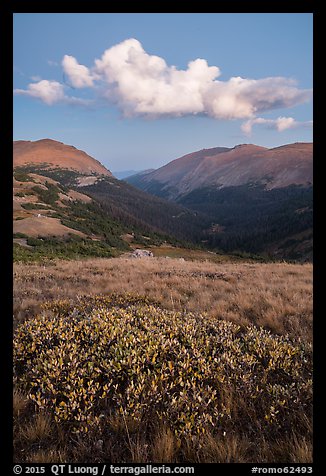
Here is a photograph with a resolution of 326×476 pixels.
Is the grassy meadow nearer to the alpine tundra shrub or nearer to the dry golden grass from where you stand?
the alpine tundra shrub

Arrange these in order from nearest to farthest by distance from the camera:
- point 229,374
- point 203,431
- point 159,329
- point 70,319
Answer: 1. point 203,431
2. point 229,374
3. point 159,329
4. point 70,319

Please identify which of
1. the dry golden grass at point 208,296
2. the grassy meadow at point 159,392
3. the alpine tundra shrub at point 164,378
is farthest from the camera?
the dry golden grass at point 208,296

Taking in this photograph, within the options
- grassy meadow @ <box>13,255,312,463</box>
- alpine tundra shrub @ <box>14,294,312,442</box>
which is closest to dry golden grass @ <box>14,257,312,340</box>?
grassy meadow @ <box>13,255,312,463</box>

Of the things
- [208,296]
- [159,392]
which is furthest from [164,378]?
[208,296]

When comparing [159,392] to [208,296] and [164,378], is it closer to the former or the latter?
[164,378]

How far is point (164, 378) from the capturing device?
3521 mm

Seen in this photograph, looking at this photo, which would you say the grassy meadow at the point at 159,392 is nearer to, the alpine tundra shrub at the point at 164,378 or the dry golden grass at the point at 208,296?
the alpine tundra shrub at the point at 164,378

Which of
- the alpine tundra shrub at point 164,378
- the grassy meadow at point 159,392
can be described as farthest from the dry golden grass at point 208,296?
the alpine tundra shrub at point 164,378

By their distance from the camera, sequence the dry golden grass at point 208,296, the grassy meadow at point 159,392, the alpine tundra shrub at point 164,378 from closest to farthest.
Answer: the grassy meadow at point 159,392 < the alpine tundra shrub at point 164,378 < the dry golden grass at point 208,296

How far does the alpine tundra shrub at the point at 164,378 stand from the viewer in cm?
307

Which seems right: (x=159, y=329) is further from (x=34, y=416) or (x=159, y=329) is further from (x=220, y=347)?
(x=34, y=416)
